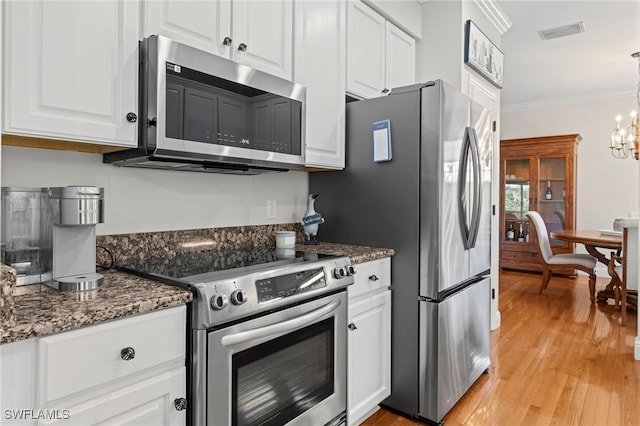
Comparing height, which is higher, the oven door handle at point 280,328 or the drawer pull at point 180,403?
the oven door handle at point 280,328

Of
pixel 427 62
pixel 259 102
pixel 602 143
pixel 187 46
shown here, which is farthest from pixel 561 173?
pixel 187 46

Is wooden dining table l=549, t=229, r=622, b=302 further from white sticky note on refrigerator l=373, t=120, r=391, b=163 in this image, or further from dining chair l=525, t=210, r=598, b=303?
white sticky note on refrigerator l=373, t=120, r=391, b=163

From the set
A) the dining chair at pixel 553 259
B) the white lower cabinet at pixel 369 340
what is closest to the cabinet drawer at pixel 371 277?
the white lower cabinet at pixel 369 340

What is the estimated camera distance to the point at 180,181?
6.30 feet

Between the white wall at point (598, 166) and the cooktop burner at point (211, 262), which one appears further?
the white wall at point (598, 166)

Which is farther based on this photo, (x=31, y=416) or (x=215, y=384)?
(x=215, y=384)

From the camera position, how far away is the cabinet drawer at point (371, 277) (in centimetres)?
196

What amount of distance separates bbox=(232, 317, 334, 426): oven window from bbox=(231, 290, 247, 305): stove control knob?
0.63ft

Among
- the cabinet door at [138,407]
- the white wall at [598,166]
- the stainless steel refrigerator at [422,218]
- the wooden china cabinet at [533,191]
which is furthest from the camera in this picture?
the wooden china cabinet at [533,191]

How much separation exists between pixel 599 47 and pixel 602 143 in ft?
7.17

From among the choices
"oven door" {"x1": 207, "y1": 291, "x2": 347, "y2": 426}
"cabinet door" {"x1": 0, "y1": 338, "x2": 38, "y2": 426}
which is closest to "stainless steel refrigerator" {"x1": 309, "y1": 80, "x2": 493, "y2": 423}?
"oven door" {"x1": 207, "y1": 291, "x2": 347, "y2": 426}

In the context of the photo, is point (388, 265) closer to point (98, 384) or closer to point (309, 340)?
point (309, 340)

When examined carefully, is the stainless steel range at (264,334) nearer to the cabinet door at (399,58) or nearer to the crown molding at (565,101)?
the cabinet door at (399,58)

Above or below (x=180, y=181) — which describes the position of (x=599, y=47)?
above
